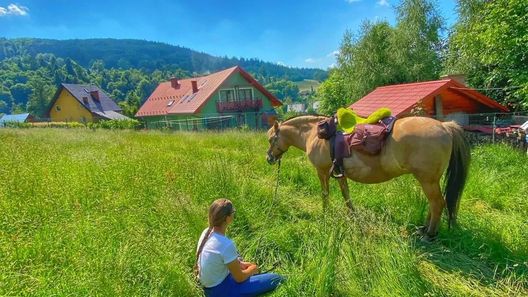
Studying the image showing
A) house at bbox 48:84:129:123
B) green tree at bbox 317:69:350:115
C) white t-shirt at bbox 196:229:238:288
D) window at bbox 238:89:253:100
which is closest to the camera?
white t-shirt at bbox 196:229:238:288

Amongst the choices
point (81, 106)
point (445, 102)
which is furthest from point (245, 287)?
point (81, 106)

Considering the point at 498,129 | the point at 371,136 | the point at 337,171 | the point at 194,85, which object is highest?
the point at 194,85

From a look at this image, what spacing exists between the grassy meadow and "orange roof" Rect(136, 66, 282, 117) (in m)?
24.1

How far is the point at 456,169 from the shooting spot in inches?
155

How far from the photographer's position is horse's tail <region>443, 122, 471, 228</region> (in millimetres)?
3893

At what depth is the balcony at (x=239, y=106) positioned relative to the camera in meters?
30.5

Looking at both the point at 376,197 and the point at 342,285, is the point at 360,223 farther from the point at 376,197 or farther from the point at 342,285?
the point at 376,197

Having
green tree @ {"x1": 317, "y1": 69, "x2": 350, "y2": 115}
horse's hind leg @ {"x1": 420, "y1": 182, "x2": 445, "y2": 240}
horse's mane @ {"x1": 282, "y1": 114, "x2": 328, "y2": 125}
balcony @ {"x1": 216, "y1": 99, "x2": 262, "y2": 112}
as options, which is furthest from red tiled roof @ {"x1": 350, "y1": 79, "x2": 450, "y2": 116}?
green tree @ {"x1": 317, "y1": 69, "x2": 350, "y2": 115}

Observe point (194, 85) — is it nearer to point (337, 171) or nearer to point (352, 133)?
point (337, 171)

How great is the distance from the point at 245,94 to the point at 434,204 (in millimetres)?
29125

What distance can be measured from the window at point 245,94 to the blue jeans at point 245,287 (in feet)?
97.5

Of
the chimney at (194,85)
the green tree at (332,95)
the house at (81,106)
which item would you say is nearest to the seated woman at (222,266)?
the green tree at (332,95)

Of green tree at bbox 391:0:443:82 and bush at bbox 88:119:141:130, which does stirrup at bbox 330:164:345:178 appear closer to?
green tree at bbox 391:0:443:82

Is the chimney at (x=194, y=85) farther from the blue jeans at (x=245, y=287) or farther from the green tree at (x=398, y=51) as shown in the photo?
the blue jeans at (x=245, y=287)
